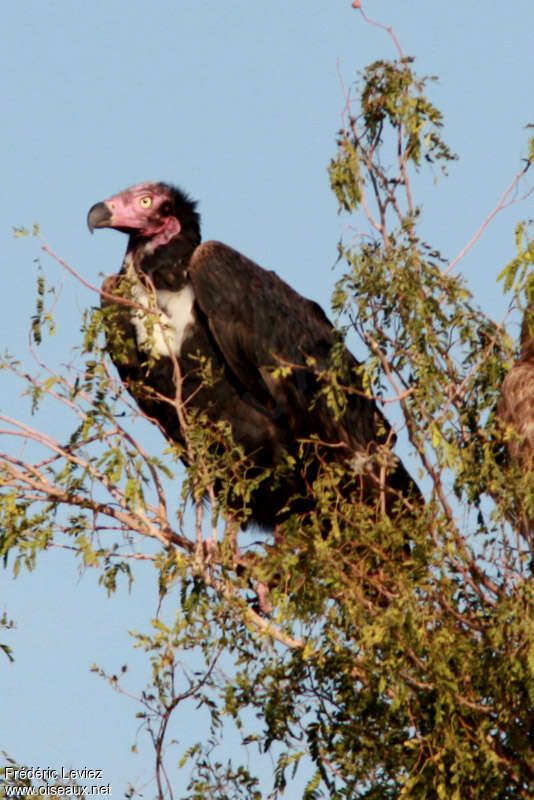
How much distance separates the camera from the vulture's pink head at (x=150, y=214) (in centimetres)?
939

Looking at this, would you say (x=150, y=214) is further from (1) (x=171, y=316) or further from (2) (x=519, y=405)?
(2) (x=519, y=405)

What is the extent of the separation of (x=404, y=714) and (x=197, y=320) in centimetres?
278

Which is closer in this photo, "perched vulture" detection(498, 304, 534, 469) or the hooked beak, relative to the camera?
"perched vulture" detection(498, 304, 534, 469)

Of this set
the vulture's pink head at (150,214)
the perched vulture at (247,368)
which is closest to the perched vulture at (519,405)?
the perched vulture at (247,368)

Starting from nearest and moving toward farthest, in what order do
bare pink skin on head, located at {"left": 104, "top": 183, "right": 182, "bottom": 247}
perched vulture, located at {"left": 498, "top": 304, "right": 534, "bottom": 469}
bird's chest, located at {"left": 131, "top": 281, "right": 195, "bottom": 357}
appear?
perched vulture, located at {"left": 498, "top": 304, "right": 534, "bottom": 469} < bird's chest, located at {"left": 131, "top": 281, "right": 195, "bottom": 357} < bare pink skin on head, located at {"left": 104, "top": 183, "right": 182, "bottom": 247}

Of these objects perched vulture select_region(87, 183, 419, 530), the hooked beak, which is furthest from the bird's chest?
the hooked beak

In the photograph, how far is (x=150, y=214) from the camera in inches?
372

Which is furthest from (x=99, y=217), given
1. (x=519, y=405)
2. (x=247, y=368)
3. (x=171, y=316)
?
(x=519, y=405)

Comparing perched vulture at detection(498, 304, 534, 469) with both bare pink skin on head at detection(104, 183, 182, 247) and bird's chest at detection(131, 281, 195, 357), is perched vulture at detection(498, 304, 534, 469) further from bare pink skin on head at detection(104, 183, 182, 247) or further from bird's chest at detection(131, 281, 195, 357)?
bare pink skin on head at detection(104, 183, 182, 247)

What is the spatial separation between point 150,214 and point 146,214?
2cm

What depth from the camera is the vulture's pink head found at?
9.39 metres

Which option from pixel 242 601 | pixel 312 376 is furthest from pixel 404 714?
pixel 312 376

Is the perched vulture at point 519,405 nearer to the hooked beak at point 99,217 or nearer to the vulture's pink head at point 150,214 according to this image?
the vulture's pink head at point 150,214

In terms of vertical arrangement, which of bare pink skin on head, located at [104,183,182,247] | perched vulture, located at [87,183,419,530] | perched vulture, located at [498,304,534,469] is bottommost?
perched vulture, located at [498,304,534,469]
